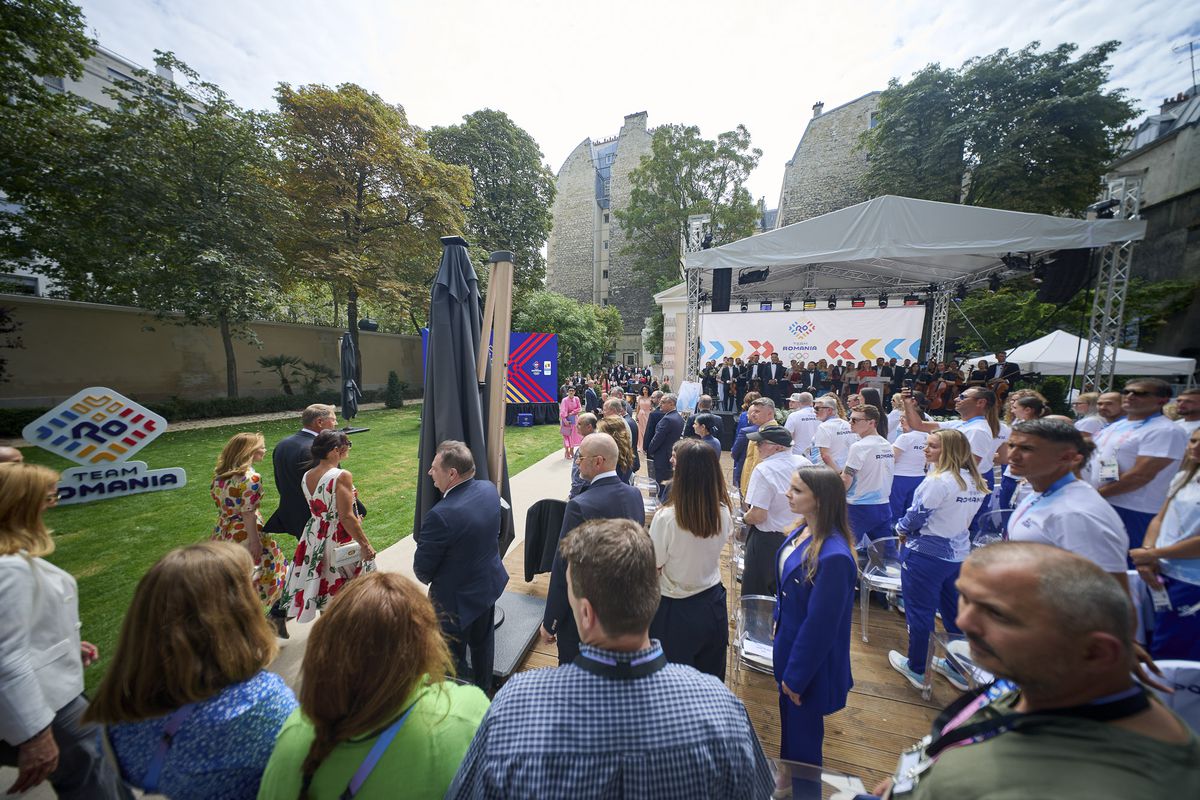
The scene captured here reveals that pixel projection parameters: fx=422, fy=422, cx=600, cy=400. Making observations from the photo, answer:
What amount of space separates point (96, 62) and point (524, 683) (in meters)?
39.1

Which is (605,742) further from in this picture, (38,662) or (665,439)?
(665,439)

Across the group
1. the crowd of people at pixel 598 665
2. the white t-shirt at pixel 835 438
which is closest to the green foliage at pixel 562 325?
the white t-shirt at pixel 835 438

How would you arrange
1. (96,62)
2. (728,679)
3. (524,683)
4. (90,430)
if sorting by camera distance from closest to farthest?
(524,683)
(728,679)
(90,430)
(96,62)

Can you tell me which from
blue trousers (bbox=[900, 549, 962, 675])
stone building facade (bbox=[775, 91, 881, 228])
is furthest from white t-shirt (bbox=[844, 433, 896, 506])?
stone building facade (bbox=[775, 91, 881, 228])

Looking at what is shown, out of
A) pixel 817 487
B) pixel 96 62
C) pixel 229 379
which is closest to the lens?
pixel 817 487

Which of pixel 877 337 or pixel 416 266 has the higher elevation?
pixel 416 266

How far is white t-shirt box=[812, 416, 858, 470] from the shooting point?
197 inches

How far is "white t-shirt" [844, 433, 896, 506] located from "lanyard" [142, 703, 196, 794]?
14.4 ft

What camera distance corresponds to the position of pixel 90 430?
5.40m

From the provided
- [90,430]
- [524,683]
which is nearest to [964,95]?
[524,683]

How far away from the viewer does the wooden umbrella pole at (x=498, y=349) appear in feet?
10.5

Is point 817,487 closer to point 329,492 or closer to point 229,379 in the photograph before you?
point 329,492

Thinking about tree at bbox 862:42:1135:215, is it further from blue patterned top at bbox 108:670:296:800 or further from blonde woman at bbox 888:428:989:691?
blue patterned top at bbox 108:670:296:800

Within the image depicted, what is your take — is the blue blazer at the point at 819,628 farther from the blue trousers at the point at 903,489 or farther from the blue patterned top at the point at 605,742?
the blue trousers at the point at 903,489
